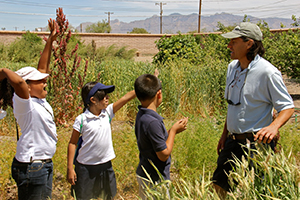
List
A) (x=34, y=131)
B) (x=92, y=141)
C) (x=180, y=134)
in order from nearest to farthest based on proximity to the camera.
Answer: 1. (x=34, y=131)
2. (x=92, y=141)
3. (x=180, y=134)

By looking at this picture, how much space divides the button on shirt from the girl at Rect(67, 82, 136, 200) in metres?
1.10

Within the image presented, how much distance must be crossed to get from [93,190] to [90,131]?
523 mm

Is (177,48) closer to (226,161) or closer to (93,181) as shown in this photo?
(226,161)

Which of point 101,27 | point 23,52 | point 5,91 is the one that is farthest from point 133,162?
point 101,27

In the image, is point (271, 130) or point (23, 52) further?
point (23, 52)

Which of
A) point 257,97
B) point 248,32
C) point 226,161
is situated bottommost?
point 226,161

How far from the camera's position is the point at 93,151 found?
2.65m

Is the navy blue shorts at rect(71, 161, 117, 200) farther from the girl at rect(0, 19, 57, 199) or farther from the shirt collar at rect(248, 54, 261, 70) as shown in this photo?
the shirt collar at rect(248, 54, 261, 70)

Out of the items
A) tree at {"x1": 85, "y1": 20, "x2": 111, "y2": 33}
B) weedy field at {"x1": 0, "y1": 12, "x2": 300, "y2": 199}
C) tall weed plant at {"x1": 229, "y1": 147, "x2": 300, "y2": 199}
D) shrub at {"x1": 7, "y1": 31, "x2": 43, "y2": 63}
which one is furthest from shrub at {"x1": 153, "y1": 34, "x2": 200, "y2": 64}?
tree at {"x1": 85, "y1": 20, "x2": 111, "y2": 33}

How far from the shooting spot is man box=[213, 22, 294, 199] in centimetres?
234

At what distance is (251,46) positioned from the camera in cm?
252

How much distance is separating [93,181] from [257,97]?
1526 mm

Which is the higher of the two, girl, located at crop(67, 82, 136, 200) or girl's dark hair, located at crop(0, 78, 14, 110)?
girl's dark hair, located at crop(0, 78, 14, 110)

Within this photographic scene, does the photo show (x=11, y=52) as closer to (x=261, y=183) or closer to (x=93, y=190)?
(x=93, y=190)
